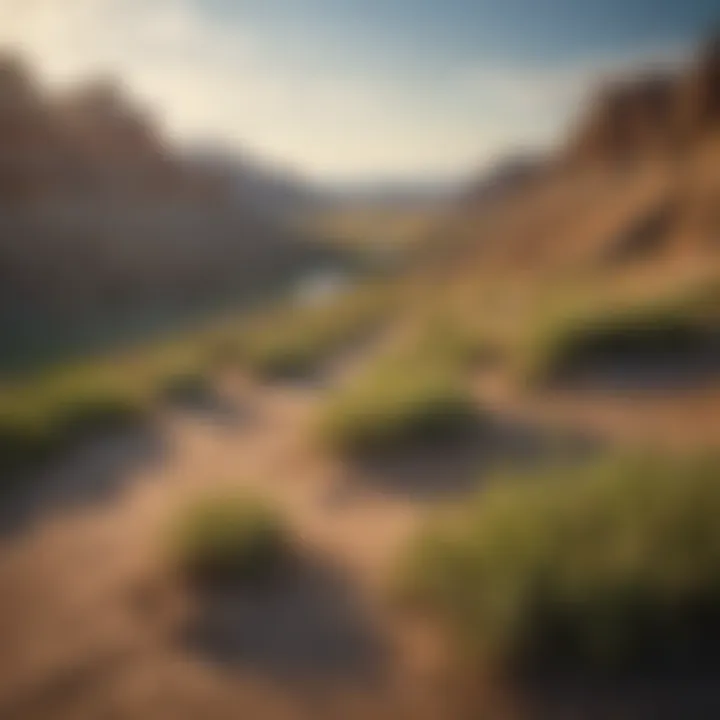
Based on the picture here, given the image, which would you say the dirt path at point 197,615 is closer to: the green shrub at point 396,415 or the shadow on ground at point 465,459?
the shadow on ground at point 465,459

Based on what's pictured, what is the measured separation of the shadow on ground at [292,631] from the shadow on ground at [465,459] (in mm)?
1714

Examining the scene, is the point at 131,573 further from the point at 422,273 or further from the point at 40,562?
the point at 422,273

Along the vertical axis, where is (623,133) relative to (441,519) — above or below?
above

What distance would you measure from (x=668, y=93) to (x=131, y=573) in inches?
917

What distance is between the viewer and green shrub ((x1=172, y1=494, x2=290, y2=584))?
4.52m

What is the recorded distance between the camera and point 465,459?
6.63 metres

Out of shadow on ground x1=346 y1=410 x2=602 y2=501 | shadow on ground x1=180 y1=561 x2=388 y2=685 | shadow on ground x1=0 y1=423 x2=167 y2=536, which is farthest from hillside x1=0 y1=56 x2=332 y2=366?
shadow on ground x1=180 y1=561 x2=388 y2=685

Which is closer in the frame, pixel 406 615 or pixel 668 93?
pixel 406 615

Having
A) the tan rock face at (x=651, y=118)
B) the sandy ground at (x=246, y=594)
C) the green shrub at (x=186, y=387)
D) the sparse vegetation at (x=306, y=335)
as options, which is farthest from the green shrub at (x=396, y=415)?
the tan rock face at (x=651, y=118)

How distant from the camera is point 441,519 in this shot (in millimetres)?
4773

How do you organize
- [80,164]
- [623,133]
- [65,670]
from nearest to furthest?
1. [65,670]
2. [623,133]
3. [80,164]

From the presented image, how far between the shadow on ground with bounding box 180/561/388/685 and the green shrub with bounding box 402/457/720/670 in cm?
43

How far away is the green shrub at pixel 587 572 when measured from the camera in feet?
11.0

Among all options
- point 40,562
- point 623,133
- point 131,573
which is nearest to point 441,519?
point 131,573
